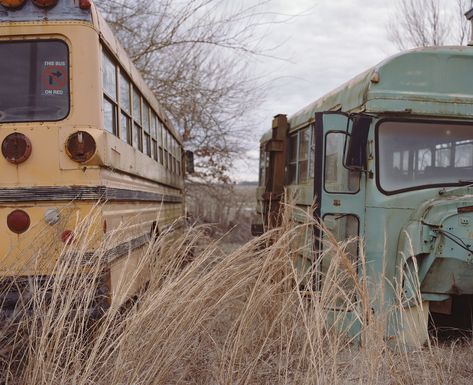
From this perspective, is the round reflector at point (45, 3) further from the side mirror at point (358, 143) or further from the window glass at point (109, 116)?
the side mirror at point (358, 143)

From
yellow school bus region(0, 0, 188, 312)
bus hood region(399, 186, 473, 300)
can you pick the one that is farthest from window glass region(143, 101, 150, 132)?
bus hood region(399, 186, 473, 300)

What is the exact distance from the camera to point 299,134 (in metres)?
6.05

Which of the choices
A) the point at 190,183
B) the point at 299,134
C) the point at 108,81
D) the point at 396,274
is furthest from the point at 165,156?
the point at 190,183

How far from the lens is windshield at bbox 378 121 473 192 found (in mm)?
4039

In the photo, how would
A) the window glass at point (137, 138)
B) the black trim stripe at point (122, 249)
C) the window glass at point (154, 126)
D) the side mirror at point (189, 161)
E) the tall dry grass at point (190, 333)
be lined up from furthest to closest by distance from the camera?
the side mirror at point (189, 161)
the window glass at point (154, 126)
the window glass at point (137, 138)
the black trim stripe at point (122, 249)
the tall dry grass at point (190, 333)

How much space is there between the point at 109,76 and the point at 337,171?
2011 millimetres

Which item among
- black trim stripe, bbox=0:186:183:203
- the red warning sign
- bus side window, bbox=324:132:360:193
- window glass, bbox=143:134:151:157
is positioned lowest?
black trim stripe, bbox=0:186:183:203

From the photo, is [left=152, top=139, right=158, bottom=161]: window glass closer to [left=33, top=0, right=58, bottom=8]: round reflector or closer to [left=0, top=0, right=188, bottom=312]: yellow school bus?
[left=0, top=0, right=188, bottom=312]: yellow school bus

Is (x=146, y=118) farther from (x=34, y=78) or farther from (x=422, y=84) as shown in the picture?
(x=422, y=84)

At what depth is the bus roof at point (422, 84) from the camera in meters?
3.94

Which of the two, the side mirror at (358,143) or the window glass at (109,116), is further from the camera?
the side mirror at (358,143)

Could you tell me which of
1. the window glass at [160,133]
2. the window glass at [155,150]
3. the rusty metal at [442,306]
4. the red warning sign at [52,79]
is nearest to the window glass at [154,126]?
the window glass at [155,150]

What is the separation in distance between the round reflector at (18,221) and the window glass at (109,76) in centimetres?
100

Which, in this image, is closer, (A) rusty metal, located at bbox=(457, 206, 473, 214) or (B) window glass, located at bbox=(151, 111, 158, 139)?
(A) rusty metal, located at bbox=(457, 206, 473, 214)
